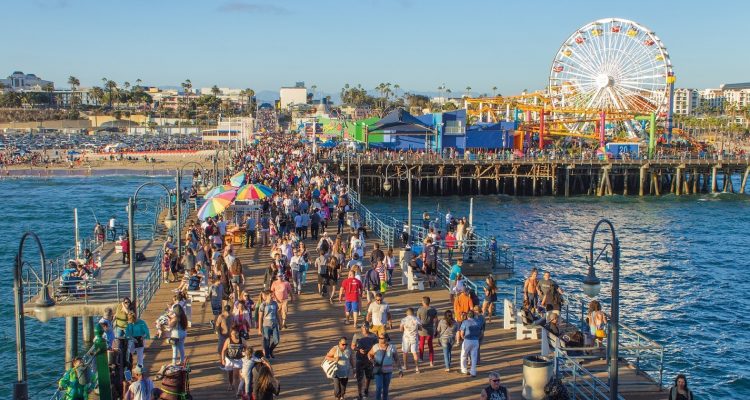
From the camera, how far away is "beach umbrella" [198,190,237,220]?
793 inches

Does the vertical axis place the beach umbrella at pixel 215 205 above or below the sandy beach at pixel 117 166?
above

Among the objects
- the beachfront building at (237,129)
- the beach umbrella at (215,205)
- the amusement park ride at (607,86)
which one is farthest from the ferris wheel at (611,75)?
the beach umbrella at (215,205)

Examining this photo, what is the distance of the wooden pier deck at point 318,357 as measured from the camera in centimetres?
1112

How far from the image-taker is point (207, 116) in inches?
7151

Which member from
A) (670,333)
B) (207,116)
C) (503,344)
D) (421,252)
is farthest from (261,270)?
(207,116)

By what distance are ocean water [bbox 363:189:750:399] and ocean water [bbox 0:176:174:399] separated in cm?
1496

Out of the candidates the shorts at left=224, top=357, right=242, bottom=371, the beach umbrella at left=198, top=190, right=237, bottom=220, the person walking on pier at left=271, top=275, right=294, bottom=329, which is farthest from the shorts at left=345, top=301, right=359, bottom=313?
the beach umbrella at left=198, top=190, right=237, bottom=220

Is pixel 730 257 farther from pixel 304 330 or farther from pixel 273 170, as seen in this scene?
pixel 304 330

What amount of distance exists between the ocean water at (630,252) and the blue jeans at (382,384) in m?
9.48

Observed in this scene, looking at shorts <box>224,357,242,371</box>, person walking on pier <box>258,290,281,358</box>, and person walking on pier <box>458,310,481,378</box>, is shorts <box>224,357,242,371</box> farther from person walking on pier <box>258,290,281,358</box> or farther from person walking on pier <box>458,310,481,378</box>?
person walking on pier <box>458,310,481,378</box>

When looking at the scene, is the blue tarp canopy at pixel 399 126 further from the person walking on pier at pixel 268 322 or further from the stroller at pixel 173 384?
the stroller at pixel 173 384

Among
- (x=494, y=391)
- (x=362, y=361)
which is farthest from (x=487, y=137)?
(x=494, y=391)

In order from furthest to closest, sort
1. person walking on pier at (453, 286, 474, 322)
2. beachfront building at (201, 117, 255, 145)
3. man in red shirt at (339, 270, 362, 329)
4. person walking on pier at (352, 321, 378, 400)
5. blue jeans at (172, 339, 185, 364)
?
1. beachfront building at (201, 117, 255, 145)
2. man in red shirt at (339, 270, 362, 329)
3. person walking on pier at (453, 286, 474, 322)
4. blue jeans at (172, 339, 185, 364)
5. person walking on pier at (352, 321, 378, 400)

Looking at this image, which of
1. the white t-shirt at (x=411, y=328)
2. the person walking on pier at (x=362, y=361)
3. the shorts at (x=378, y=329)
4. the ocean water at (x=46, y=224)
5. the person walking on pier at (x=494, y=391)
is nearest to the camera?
the person walking on pier at (x=494, y=391)
